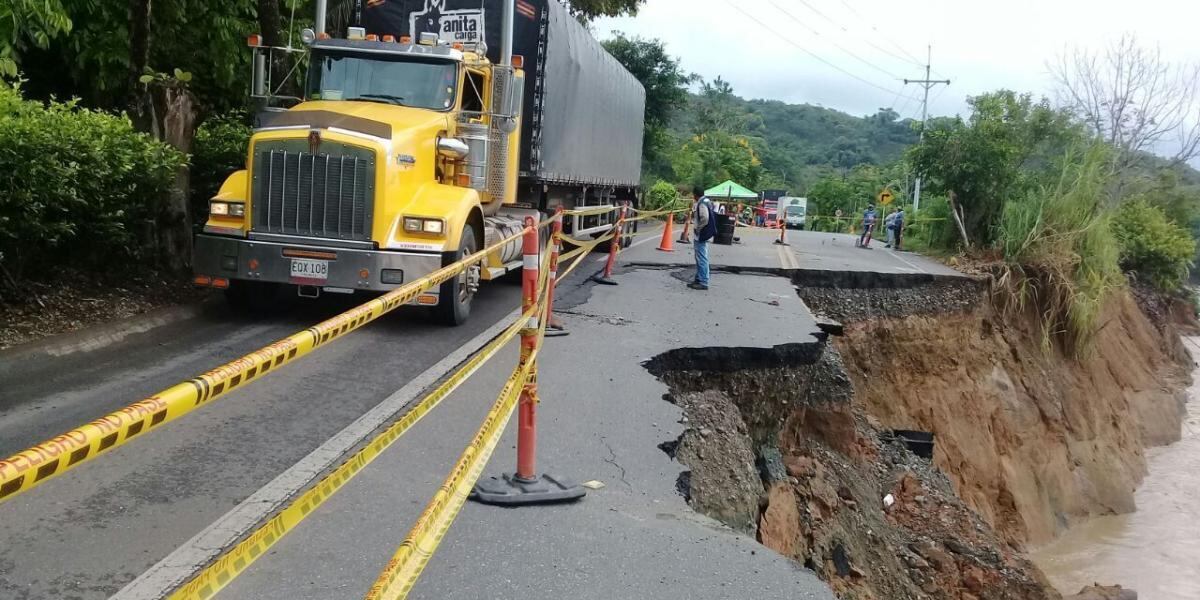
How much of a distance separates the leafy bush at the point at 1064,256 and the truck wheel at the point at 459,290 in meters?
13.7

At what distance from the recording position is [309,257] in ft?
27.8

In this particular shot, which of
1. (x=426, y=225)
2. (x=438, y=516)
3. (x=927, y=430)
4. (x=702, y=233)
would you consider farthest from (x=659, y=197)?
(x=438, y=516)

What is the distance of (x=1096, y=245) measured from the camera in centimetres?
1973

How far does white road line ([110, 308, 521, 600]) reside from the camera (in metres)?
3.79

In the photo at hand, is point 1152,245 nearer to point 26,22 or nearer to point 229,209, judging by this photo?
point 229,209

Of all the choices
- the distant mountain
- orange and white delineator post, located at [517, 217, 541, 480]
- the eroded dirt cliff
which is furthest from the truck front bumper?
the distant mountain

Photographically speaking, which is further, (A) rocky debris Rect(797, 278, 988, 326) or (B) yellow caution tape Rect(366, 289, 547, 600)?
(A) rocky debris Rect(797, 278, 988, 326)

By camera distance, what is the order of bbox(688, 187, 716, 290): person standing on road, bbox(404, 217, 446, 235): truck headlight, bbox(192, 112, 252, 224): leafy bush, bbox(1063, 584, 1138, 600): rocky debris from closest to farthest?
bbox(404, 217, 446, 235): truck headlight
bbox(1063, 584, 1138, 600): rocky debris
bbox(192, 112, 252, 224): leafy bush
bbox(688, 187, 716, 290): person standing on road

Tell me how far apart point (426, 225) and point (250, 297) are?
2251mm

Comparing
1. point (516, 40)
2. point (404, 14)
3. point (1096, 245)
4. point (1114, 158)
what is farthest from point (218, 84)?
point (1114, 158)

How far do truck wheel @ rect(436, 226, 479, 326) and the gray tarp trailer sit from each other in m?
2.89

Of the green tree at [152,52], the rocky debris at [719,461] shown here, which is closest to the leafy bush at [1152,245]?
the rocky debris at [719,461]

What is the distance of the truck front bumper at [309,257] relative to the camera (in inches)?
329

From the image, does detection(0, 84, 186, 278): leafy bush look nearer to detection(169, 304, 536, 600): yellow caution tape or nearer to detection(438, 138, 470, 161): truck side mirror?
detection(438, 138, 470, 161): truck side mirror
